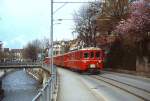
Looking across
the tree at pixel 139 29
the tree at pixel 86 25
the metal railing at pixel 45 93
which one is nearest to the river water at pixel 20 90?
the tree at pixel 86 25

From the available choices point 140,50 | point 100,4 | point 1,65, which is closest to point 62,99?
point 140,50

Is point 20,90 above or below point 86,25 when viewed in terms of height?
below

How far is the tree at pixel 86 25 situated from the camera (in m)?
83.2

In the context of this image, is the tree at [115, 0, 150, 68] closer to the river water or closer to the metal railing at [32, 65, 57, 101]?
the river water

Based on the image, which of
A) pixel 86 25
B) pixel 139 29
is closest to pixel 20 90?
pixel 86 25

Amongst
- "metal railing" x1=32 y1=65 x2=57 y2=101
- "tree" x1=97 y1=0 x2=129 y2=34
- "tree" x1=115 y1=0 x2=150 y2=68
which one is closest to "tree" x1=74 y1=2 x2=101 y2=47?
"tree" x1=97 y1=0 x2=129 y2=34

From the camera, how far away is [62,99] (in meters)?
24.1

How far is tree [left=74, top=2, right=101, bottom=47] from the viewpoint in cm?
8325

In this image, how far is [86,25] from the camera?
287 feet

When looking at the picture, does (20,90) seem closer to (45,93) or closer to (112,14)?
(112,14)

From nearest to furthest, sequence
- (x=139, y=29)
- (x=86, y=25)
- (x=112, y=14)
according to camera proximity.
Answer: (x=139, y=29), (x=112, y=14), (x=86, y=25)

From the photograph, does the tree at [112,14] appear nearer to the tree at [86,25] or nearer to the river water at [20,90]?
the tree at [86,25]

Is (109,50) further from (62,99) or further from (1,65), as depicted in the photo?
(1,65)

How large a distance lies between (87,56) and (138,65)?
20.8 ft
